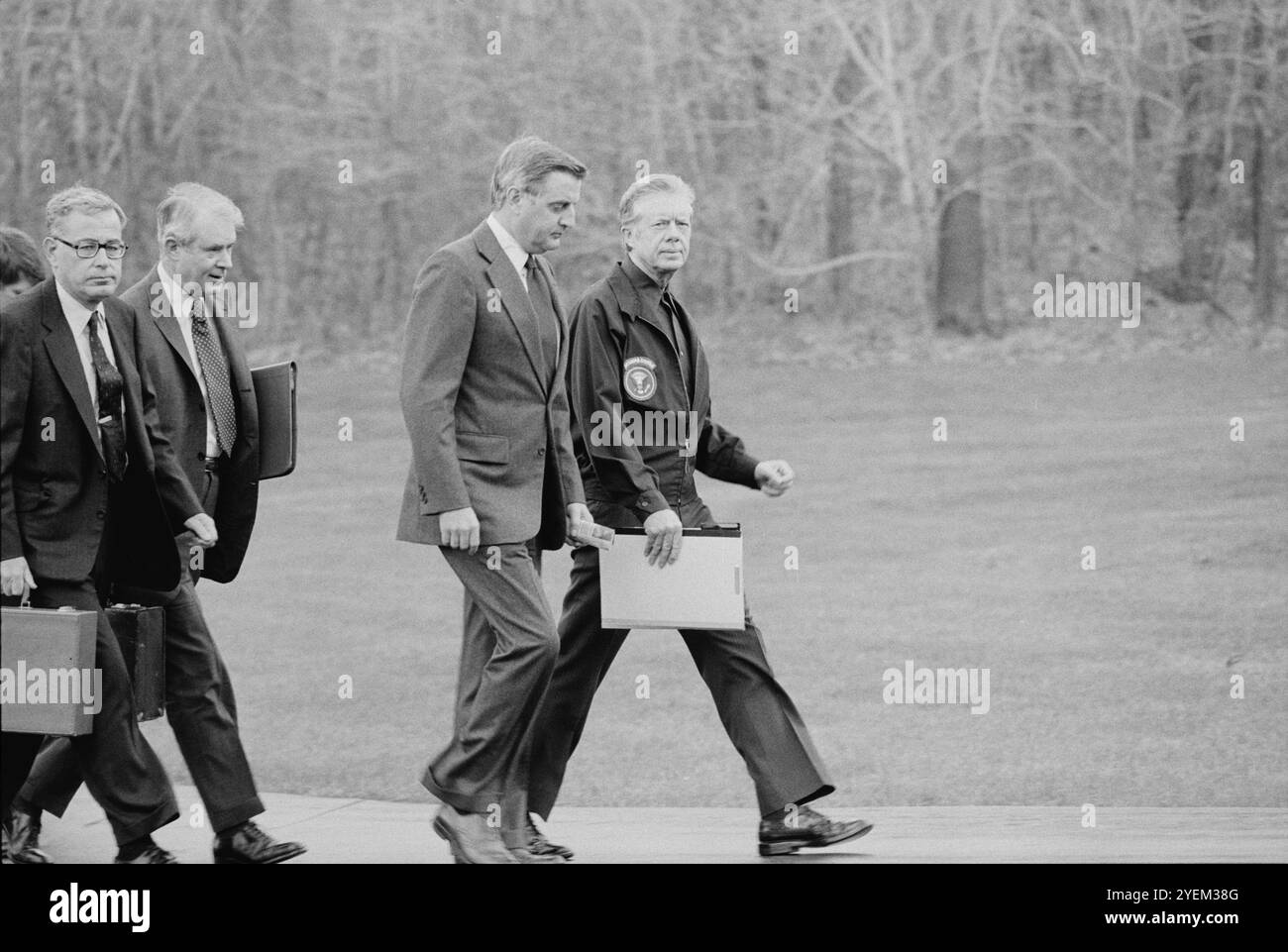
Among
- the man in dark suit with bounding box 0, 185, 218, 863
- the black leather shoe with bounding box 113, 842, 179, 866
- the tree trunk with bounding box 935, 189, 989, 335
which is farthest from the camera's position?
the tree trunk with bounding box 935, 189, 989, 335

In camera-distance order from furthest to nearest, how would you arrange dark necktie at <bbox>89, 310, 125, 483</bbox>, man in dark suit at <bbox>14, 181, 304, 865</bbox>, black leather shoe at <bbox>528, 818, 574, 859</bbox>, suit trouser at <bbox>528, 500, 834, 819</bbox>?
suit trouser at <bbox>528, 500, 834, 819</bbox> < black leather shoe at <bbox>528, 818, 574, 859</bbox> < man in dark suit at <bbox>14, 181, 304, 865</bbox> < dark necktie at <bbox>89, 310, 125, 483</bbox>

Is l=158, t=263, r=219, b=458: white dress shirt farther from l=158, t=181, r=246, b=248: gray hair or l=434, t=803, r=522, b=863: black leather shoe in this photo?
l=434, t=803, r=522, b=863: black leather shoe

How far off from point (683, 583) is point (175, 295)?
1.55 metres

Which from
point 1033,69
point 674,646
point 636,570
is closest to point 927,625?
point 674,646

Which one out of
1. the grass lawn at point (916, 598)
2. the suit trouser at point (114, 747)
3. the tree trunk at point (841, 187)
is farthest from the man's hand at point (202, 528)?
the tree trunk at point (841, 187)

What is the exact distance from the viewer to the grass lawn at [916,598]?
722cm

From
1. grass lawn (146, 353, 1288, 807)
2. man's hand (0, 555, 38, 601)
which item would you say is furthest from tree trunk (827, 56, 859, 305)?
man's hand (0, 555, 38, 601)

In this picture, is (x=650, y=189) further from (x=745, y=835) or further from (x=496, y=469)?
(x=745, y=835)

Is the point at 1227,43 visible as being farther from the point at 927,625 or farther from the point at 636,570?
the point at 636,570

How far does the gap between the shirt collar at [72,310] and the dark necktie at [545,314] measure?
1.14 metres

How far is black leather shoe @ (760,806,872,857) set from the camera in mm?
5352

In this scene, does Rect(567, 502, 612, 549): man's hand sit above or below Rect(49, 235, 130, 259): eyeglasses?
below

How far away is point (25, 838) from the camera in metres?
5.49

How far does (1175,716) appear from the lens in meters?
7.56
